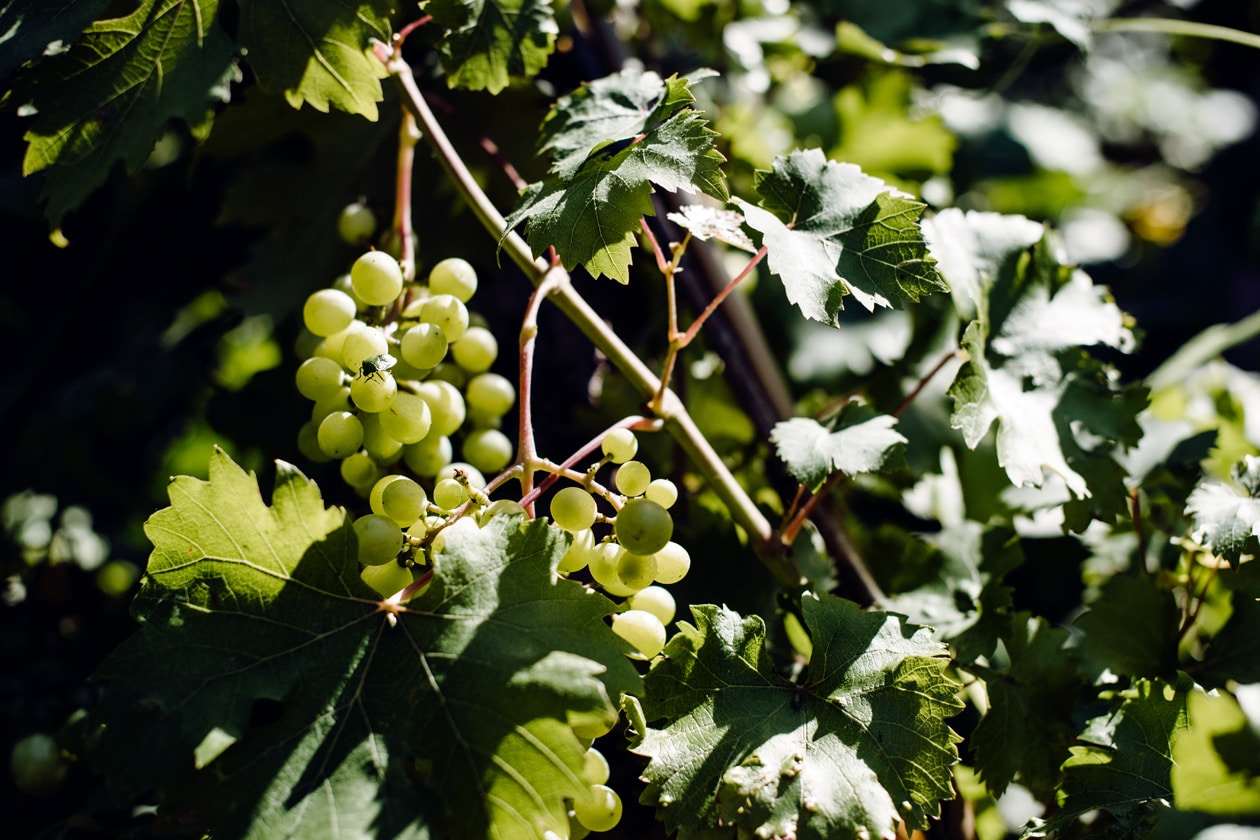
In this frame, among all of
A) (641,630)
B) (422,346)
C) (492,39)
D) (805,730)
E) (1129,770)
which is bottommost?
(1129,770)

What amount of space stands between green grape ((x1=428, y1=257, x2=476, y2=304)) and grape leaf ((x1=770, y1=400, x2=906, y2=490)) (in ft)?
1.15

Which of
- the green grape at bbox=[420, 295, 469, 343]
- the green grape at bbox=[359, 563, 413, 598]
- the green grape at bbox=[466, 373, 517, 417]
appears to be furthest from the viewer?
the green grape at bbox=[466, 373, 517, 417]

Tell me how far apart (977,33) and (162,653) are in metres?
1.39

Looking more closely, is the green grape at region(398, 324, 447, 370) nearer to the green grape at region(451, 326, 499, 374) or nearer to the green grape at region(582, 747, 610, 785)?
the green grape at region(451, 326, 499, 374)

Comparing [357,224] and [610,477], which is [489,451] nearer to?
[610,477]

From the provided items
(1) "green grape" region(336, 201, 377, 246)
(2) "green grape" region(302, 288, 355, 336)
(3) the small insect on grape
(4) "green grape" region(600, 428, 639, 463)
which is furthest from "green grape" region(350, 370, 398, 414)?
(1) "green grape" region(336, 201, 377, 246)

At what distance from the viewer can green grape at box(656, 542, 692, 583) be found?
0.80 meters

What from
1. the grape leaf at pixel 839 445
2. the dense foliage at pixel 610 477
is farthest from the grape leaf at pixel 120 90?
the grape leaf at pixel 839 445

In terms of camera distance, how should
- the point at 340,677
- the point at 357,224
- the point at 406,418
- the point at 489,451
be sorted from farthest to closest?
1. the point at 357,224
2. the point at 489,451
3. the point at 406,418
4. the point at 340,677

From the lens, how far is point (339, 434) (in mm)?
848

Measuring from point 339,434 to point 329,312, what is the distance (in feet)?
0.43

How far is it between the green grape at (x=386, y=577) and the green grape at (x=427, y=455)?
0.15m

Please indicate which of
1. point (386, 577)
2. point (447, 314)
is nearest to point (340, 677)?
point (386, 577)

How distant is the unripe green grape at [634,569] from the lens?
2.50 ft
